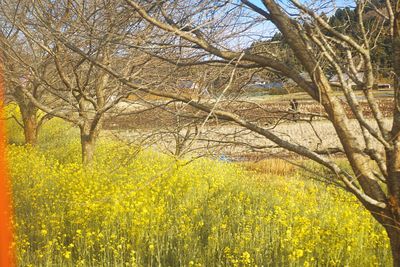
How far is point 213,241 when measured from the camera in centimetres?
415

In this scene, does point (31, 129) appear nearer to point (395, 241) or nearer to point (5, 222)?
point (5, 222)

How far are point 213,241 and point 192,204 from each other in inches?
64.1

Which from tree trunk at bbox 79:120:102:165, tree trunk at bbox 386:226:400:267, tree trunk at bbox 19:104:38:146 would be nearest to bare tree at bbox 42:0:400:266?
tree trunk at bbox 386:226:400:267

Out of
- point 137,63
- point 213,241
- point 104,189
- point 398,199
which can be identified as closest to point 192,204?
point 104,189

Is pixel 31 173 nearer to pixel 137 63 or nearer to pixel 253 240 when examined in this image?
pixel 137 63

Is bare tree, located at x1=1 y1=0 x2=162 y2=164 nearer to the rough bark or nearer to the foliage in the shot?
the foliage

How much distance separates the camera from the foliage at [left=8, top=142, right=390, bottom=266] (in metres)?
3.87

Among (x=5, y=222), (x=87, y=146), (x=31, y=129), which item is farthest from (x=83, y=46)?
(x=31, y=129)

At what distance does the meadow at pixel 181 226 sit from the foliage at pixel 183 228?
0.01 meters

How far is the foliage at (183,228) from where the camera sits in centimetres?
387

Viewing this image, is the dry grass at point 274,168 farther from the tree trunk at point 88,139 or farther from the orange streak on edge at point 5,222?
the orange streak on edge at point 5,222

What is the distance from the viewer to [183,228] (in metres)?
4.36

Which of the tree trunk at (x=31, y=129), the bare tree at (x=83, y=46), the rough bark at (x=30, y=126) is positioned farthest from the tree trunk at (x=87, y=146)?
the tree trunk at (x=31, y=129)

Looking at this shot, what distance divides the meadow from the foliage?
0.5 inches
